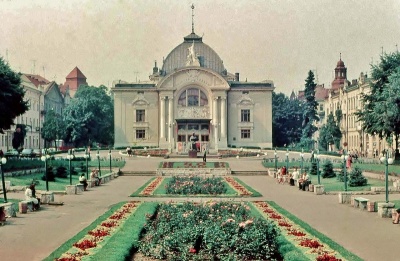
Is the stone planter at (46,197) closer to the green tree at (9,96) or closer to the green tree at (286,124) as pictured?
the green tree at (9,96)

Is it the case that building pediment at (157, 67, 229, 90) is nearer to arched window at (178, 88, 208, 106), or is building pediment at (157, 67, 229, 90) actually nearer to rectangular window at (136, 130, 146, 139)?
arched window at (178, 88, 208, 106)

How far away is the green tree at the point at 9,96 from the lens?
51156 millimetres

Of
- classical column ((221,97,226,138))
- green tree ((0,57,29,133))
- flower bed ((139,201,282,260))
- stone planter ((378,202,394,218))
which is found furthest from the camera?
classical column ((221,97,226,138))

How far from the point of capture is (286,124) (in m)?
102

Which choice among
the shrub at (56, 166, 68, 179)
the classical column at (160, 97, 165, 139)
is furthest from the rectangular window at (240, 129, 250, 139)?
the shrub at (56, 166, 68, 179)

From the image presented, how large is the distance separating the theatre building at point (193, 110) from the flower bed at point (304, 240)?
208 ft

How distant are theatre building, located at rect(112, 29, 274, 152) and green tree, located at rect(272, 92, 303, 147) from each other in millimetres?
11277

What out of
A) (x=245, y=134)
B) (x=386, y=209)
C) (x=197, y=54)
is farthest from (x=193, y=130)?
(x=386, y=209)

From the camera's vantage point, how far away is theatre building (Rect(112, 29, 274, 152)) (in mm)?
87875

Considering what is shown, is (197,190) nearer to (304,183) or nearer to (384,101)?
(304,183)

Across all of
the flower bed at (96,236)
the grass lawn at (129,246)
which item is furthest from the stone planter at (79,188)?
the grass lawn at (129,246)

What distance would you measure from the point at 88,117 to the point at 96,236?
74.6 m

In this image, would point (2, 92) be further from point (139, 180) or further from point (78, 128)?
point (78, 128)

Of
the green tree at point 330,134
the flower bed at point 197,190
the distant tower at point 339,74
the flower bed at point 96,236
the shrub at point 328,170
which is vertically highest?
the distant tower at point 339,74
